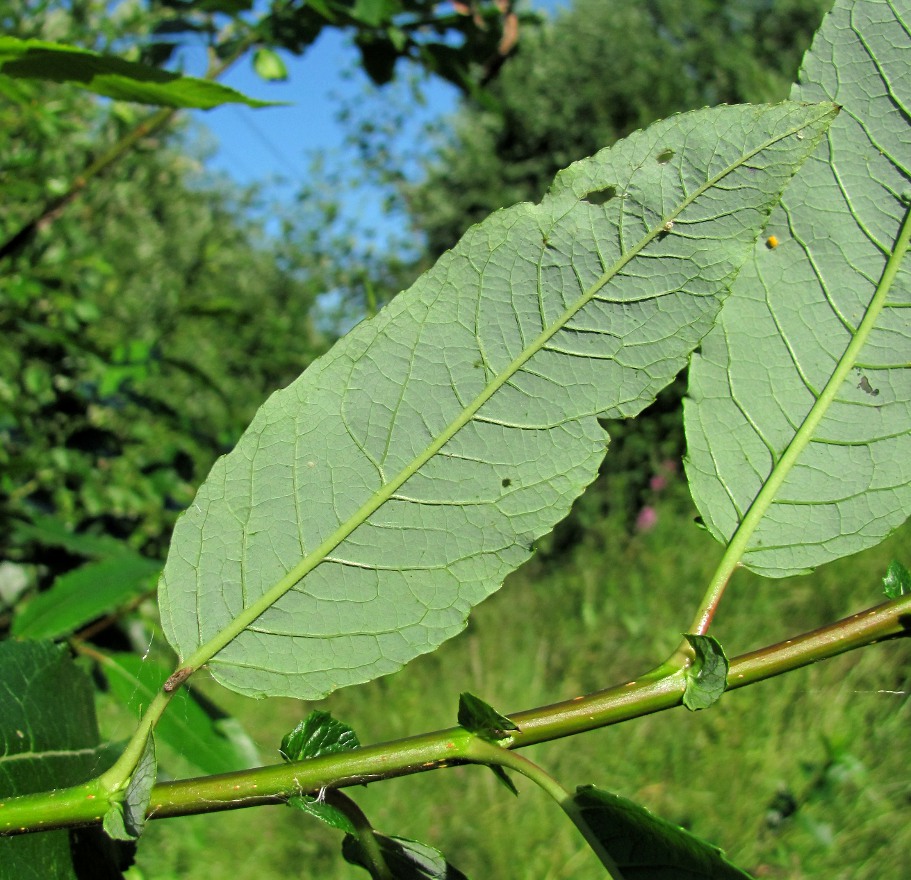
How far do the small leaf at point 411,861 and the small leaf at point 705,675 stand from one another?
0.20 meters

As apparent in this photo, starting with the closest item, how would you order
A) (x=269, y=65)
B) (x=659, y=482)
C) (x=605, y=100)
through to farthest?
A: 1. (x=269, y=65)
2. (x=659, y=482)
3. (x=605, y=100)

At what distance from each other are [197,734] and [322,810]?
0.58 meters

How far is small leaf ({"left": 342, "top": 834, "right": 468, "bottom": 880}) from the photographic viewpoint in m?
0.59

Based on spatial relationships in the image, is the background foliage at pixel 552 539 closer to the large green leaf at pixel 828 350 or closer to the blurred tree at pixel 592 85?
the blurred tree at pixel 592 85

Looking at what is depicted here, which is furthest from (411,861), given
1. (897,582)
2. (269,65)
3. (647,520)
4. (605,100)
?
(605,100)

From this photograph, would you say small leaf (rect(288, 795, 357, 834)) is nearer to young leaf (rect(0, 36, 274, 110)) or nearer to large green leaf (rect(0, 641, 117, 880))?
large green leaf (rect(0, 641, 117, 880))

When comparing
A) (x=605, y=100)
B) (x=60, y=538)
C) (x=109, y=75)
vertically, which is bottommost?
(x=60, y=538)

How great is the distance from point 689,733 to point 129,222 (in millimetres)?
4905

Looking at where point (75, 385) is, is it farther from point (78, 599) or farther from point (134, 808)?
point (134, 808)

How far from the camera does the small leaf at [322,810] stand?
0.53 metres

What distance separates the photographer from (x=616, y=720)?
559 millimetres

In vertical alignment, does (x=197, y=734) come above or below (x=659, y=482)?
above

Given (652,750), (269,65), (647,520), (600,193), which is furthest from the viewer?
(647,520)

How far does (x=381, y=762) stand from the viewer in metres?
0.55
